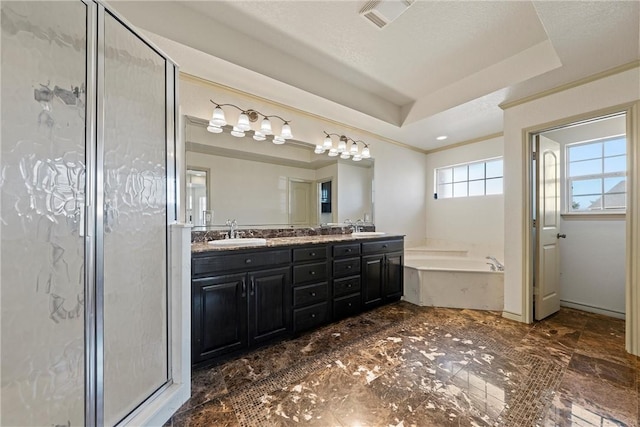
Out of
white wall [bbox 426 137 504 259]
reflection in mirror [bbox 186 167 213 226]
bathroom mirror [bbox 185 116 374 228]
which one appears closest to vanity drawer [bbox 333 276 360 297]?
bathroom mirror [bbox 185 116 374 228]

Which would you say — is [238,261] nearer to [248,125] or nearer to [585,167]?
[248,125]

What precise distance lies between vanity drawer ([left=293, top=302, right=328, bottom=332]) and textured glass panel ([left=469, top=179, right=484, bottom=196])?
320 cm

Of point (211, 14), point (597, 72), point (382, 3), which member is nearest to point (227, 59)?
point (211, 14)

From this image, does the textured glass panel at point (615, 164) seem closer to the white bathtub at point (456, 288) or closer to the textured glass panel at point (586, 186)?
the textured glass panel at point (586, 186)

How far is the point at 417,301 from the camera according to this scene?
10.3ft

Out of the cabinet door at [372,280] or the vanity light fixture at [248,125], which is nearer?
the vanity light fixture at [248,125]

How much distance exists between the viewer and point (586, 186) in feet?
9.79

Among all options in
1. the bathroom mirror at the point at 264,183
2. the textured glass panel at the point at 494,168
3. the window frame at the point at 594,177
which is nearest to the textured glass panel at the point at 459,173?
the textured glass panel at the point at 494,168

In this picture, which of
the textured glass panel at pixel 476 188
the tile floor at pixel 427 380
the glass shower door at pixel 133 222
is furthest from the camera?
the textured glass panel at pixel 476 188

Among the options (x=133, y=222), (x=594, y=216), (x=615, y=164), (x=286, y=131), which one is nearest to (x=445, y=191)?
(x=594, y=216)

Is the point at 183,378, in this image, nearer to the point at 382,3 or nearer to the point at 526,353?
the point at 526,353

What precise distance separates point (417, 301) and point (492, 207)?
192cm

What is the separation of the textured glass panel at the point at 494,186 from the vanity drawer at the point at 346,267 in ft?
8.73

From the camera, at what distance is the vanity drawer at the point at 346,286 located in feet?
8.36
